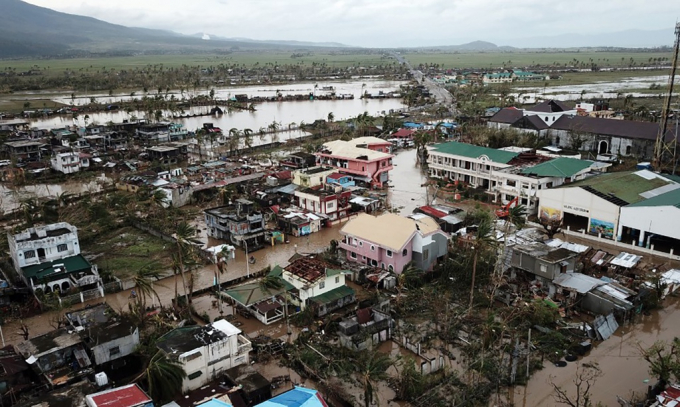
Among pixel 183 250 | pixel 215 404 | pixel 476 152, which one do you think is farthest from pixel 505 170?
pixel 215 404

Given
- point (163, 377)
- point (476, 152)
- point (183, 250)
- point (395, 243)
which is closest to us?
point (163, 377)

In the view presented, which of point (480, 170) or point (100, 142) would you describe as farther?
point (100, 142)

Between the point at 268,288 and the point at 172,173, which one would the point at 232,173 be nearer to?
the point at 172,173

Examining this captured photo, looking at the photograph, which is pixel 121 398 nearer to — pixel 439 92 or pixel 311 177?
pixel 311 177

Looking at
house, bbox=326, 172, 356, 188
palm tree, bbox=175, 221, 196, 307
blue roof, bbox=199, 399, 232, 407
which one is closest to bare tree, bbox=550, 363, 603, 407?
blue roof, bbox=199, 399, 232, 407

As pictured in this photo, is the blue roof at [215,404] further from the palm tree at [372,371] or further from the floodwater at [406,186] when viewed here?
the floodwater at [406,186]

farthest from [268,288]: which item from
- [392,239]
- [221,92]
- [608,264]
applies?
[221,92]
